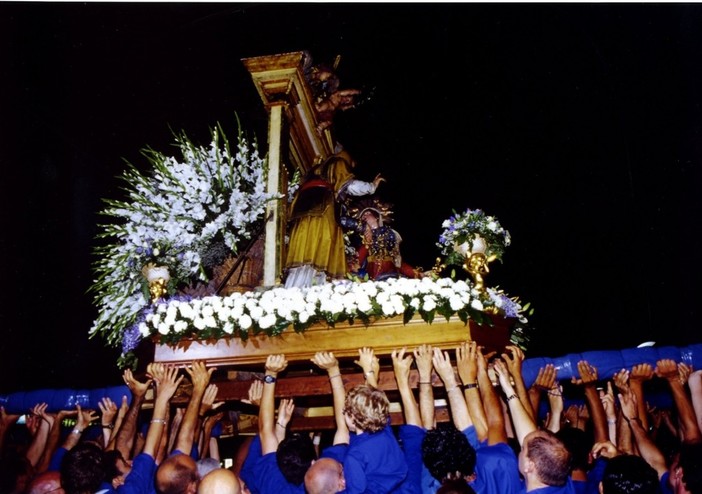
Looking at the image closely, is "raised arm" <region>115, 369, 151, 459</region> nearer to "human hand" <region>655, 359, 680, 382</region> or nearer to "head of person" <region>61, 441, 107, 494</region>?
"head of person" <region>61, 441, 107, 494</region>

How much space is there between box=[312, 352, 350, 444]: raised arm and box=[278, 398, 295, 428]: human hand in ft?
1.36

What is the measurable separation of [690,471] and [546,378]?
1547 mm

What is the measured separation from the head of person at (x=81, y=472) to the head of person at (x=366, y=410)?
1.63 m

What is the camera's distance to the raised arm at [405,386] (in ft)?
11.6

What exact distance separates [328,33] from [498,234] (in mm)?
5316

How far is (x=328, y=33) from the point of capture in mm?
8500

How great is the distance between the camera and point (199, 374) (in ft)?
14.0

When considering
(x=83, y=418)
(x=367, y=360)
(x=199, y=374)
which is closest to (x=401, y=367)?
(x=367, y=360)

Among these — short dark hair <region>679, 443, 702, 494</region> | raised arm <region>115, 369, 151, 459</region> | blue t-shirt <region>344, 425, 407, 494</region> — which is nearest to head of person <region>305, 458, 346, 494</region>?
blue t-shirt <region>344, 425, 407, 494</region>

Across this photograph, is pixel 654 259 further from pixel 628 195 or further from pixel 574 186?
pixel 574 186

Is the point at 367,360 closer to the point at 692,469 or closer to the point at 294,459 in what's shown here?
the point at 294,459

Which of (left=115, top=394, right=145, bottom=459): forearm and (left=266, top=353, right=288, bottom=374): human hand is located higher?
(left=266, top=353, right=288, bottom=374): human hand

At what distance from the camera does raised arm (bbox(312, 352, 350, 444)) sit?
3834 millimetres

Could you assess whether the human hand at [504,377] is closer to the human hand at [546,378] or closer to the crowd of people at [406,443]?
the crowd of people at [406,443]
